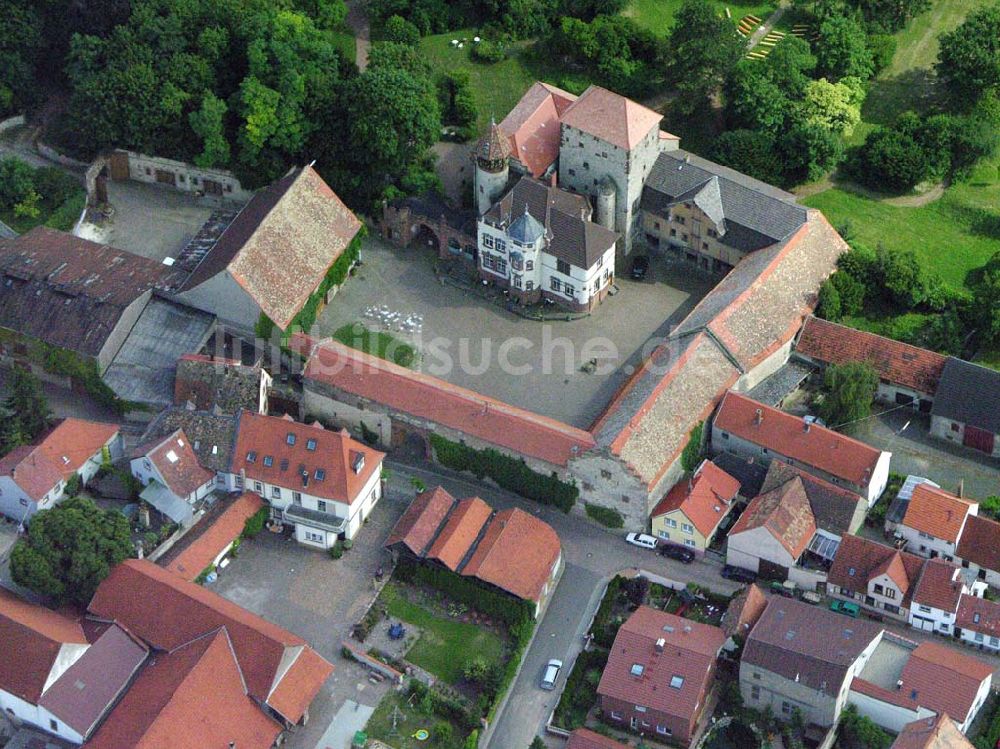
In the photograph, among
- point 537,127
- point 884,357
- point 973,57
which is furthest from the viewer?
point 973,57

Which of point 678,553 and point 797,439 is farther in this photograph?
point 797,439

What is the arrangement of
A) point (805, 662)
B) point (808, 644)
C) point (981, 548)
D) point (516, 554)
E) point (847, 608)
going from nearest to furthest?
point (805, 662) → point (808, 644) → point (847, 608) → point (981, 548) → point (516, 554)

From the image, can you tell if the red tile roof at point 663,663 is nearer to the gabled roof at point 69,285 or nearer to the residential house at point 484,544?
the residential house at point 484,544

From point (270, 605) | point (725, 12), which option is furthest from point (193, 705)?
point (725, 12)

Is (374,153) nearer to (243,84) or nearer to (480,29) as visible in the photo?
(243,84)

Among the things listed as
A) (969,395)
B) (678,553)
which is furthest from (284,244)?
(969,395)

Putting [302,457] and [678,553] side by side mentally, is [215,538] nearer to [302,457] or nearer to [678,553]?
[302,457]

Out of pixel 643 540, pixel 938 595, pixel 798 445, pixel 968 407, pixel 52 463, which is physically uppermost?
pixel 968 407
